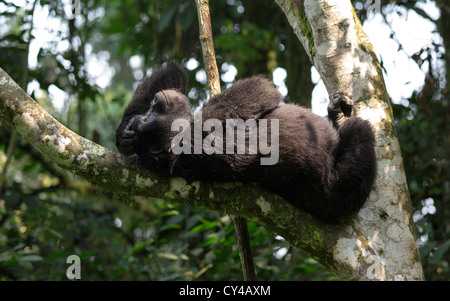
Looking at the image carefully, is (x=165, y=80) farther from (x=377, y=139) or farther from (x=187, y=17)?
(x=187, y=17)

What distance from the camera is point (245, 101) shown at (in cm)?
379

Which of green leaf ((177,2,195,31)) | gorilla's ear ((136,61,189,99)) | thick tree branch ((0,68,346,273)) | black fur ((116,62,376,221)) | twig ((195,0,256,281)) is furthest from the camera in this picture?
green leaf ((177,2,195,31))

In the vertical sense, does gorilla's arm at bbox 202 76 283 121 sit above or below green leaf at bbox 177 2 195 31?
below

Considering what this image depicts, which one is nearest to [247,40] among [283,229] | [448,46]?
[448,46]

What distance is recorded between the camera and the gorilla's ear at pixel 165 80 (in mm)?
4406

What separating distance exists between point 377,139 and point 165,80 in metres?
2.07

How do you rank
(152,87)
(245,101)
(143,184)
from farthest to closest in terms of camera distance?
(152,87) < (245,101) < (143,184)

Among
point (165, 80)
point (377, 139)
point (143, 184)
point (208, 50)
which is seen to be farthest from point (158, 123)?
point (377, 139)

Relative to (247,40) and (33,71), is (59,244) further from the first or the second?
(247,40)

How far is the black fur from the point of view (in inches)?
135

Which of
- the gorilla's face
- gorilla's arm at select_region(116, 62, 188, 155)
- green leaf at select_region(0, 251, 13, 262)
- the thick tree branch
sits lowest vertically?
green leaf at select_region(0, 251, 13, 262)

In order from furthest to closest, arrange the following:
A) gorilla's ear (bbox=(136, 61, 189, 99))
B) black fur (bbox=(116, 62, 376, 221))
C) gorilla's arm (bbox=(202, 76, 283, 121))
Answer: gorilla's ear (bbox=(136, 61, 189, 99)), gorilla's arm (bbox=(202, 76, 283, 121)), black fur (bbox=(116, 62, 376, 221))

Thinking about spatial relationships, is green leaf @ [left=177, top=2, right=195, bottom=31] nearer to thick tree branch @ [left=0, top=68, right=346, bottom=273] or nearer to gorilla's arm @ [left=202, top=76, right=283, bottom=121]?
gorilla's arm @ [left=202, top=76, right=283, bottom=121]

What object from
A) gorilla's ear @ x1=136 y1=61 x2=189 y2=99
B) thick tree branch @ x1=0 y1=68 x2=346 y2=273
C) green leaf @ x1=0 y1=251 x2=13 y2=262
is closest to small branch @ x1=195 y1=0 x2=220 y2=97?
gorilla's ear @ x1=136 y1=61 x2=189 y2=99
